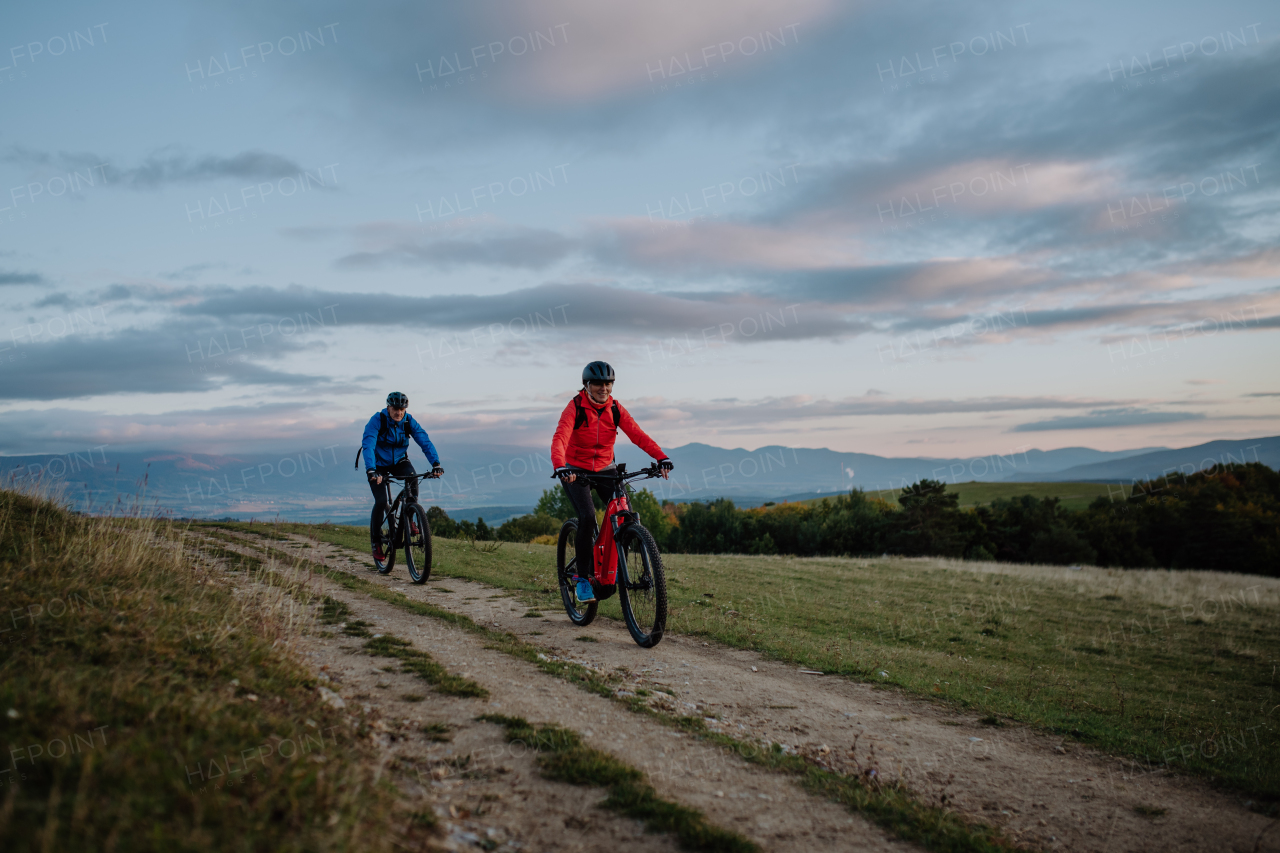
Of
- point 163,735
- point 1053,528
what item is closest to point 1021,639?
point 163,735

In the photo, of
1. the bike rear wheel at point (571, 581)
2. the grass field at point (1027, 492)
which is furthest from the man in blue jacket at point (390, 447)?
the grass field at point (1027, 492)

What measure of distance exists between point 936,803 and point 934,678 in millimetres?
4666

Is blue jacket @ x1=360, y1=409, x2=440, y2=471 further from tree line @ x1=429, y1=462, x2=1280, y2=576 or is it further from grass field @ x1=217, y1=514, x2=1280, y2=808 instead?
tree line @ x1=429, y1=462, x2=1280, y2=576

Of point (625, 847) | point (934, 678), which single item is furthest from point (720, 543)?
point (625, 847)

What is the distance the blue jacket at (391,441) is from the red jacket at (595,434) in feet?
13.6

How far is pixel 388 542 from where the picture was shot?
504 inches

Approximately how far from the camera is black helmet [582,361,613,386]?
8.77 meters

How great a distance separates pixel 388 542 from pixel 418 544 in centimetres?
103

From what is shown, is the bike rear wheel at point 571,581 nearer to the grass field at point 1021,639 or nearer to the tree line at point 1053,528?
the grass field at point 1021,639

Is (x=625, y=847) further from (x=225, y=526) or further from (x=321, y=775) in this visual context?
(x=225, y=526)

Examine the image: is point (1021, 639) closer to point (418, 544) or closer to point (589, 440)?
point (589, 440)

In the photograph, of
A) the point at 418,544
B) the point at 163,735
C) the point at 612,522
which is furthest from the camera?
the point at 418,544

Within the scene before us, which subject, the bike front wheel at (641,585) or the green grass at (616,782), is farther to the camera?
the bike front wheel at (641,585)

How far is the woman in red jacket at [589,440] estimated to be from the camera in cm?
876
